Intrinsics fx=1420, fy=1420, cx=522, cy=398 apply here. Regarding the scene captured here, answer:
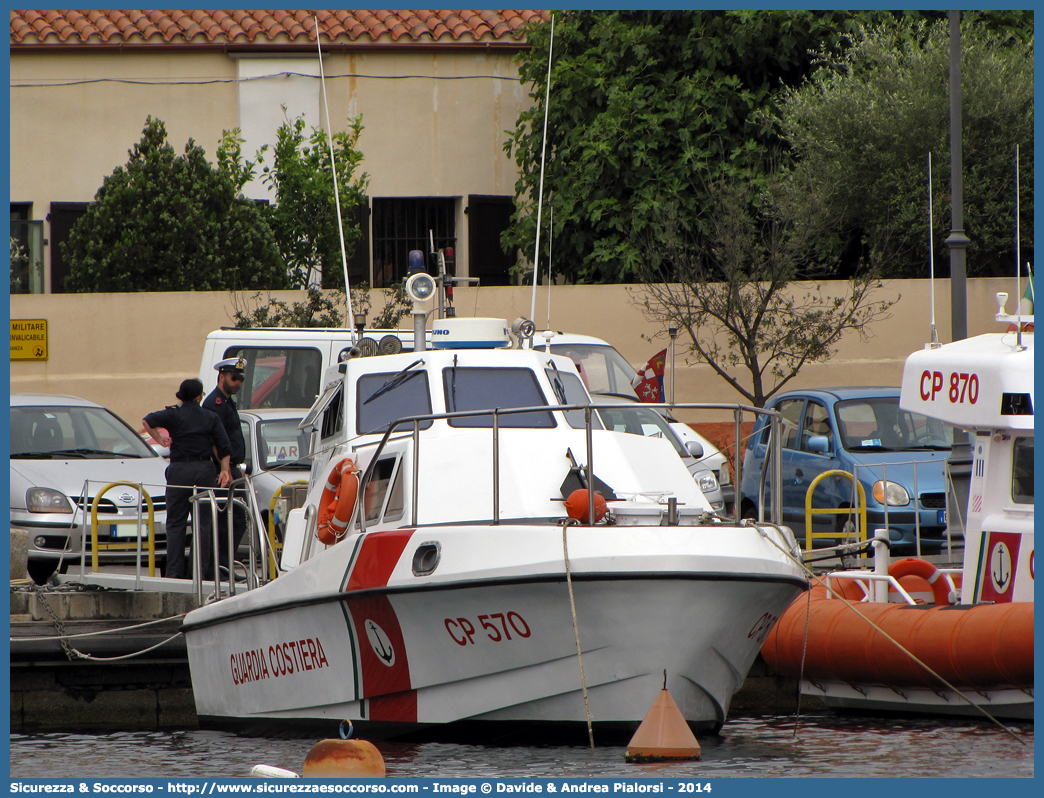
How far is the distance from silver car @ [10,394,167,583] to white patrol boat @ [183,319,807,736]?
290 cm

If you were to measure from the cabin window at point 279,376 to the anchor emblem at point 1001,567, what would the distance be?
7.83 m

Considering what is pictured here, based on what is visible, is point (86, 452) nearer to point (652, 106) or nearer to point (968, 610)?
point (968, 610)

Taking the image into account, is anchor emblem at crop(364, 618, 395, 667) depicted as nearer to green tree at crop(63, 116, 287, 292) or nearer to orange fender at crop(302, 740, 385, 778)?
orange fender at crop(302, 740, 385, 778)

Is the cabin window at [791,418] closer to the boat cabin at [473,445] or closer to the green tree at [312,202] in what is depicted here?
the boat cabin at [473,445]

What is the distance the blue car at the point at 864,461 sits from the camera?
40.3ft

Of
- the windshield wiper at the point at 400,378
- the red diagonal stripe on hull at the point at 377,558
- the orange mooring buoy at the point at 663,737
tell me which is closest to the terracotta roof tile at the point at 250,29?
the windshield wiper at the point at 400,378

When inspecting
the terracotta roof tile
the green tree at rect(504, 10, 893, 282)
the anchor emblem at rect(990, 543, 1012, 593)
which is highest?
the terracotta roof tile

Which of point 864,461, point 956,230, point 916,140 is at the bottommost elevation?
point 864,461

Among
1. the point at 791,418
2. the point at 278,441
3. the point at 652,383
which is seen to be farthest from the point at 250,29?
the point at 791,418

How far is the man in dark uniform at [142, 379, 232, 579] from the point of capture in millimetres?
10734

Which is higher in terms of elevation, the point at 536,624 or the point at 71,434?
the point at 71,434

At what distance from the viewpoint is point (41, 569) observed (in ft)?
39.2

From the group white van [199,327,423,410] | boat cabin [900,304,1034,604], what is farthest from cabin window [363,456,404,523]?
white van [199,327,423,410]

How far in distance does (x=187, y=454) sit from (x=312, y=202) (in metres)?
10.8
